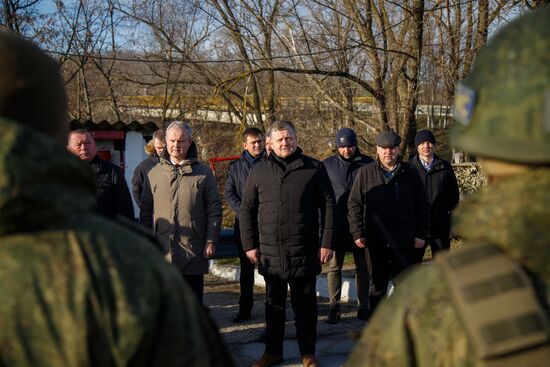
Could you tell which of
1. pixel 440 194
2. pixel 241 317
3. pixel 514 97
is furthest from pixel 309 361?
pixel 514 97

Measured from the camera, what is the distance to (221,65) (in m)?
23.4

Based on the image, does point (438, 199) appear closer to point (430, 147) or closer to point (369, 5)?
point (430, 147)

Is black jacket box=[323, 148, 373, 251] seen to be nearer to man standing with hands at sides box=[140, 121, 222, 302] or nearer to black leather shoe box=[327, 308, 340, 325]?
black leather shoe box=[327, 308, 340, 325]

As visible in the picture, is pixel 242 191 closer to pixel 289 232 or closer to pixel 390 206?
pixel 390 206

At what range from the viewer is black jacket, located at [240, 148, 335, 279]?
5840mm

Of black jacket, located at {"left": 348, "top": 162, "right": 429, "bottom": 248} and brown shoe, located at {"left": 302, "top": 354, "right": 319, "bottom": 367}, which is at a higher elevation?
black jacket, located at {"left": 348, "top": 162, "right": 429, "bottom": 248}

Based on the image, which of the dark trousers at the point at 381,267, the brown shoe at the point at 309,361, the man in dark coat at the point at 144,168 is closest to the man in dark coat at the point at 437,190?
the dark trousers at the point at 381,267

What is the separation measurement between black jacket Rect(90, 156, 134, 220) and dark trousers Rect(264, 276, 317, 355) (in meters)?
1.54

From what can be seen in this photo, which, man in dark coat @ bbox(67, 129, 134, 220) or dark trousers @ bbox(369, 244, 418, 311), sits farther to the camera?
dark trousers @ bbox(369, 244, 418, 311)

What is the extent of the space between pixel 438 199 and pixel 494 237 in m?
6.42

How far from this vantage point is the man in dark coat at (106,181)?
639cm

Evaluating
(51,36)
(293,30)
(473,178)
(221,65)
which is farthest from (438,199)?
(221,65)

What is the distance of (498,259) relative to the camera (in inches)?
56.7

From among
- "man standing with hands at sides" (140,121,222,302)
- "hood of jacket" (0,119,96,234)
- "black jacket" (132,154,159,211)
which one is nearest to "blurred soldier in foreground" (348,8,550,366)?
"hood of jacket" (0,119,96,234)
